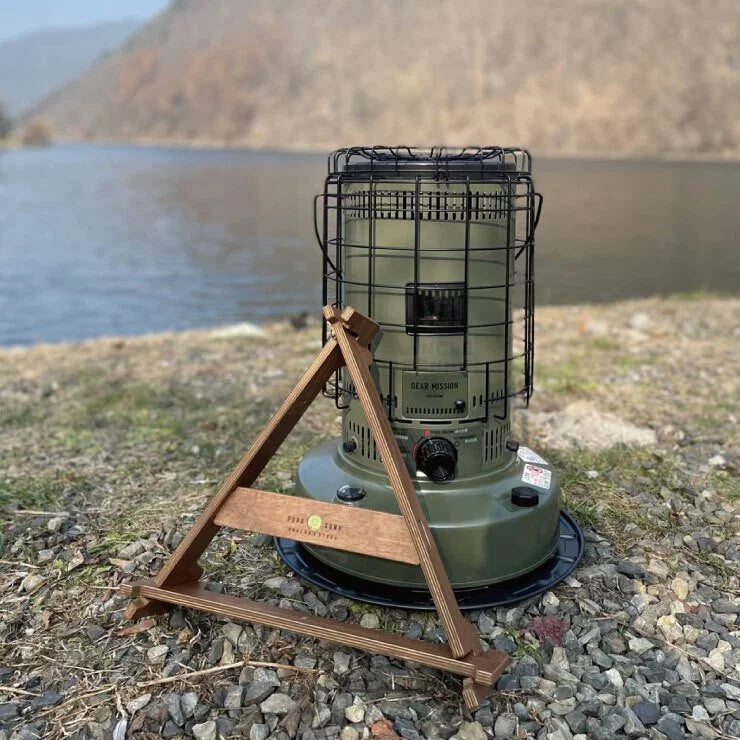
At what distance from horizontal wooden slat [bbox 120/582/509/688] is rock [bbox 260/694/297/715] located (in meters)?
0.27

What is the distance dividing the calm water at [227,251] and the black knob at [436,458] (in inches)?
484

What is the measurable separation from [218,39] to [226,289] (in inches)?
6753

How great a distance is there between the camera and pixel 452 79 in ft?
387

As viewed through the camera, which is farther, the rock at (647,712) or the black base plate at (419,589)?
the black base plate at (419,589)

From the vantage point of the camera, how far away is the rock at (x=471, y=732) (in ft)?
10.3

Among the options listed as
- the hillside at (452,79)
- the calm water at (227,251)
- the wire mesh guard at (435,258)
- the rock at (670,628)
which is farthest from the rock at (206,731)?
the hillside at (452,79)

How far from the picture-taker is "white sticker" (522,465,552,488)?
416 centimetres

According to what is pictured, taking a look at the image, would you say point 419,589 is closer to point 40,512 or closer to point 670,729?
point 670,729

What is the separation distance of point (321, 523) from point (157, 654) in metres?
0.92

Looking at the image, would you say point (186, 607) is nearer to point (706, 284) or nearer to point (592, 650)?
point (592, 650)

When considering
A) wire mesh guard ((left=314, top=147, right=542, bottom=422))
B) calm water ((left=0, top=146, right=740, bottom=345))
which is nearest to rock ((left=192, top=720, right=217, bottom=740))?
wire mesh guard ((left=314, top=147, right=542, bottom=422))

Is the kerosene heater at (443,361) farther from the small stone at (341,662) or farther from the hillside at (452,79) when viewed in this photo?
the hillside at (452,79)

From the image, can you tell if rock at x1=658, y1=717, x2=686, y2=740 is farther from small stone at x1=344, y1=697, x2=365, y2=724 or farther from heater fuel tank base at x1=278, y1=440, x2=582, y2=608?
small stone at x1=344, y1=697, x2=365, y2=724

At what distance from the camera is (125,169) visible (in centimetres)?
7412
